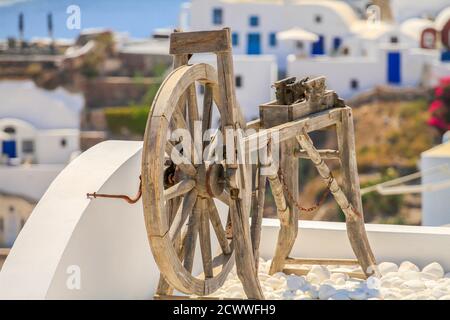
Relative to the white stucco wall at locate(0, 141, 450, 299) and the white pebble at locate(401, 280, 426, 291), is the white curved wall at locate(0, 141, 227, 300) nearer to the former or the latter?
the white stucco wall at locate(0, 141, 450, 299)

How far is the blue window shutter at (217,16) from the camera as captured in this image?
1523 inches

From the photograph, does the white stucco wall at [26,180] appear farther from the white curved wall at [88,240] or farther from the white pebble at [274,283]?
the white curved wall at [88,240]

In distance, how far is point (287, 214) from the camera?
582cm

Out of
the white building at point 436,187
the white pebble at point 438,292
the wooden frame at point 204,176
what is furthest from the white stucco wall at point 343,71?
the wooden frame at point 204,176

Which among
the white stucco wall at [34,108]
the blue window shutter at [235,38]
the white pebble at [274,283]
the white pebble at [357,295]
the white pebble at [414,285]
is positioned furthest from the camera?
the blue window shutter at [235,38]

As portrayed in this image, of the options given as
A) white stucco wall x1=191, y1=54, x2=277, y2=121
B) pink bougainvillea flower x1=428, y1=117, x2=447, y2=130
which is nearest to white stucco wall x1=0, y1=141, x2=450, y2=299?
white stucco wall x1=191, y1=54, x2=277, y2=121

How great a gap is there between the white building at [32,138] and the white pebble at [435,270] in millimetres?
26904

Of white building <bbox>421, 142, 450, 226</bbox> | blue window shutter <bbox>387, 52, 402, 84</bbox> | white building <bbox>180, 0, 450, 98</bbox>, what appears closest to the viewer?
Answer: white building <bbox>421, 142, 450, 226</bbox>

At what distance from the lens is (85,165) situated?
4.77 m

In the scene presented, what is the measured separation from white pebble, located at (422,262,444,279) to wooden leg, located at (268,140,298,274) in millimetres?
802

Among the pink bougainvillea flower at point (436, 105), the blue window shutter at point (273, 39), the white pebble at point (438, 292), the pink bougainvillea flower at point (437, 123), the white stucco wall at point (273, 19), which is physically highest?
the white stucco wall at point (273, 19)

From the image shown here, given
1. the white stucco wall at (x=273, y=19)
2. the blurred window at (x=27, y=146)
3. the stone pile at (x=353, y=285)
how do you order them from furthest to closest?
1. the white stucco wall at (x=273, y=19)
2. the blurred window at (x=27, y=146)
3. the stone pile at (x=353, y=285)

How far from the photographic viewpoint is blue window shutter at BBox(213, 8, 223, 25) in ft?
127
